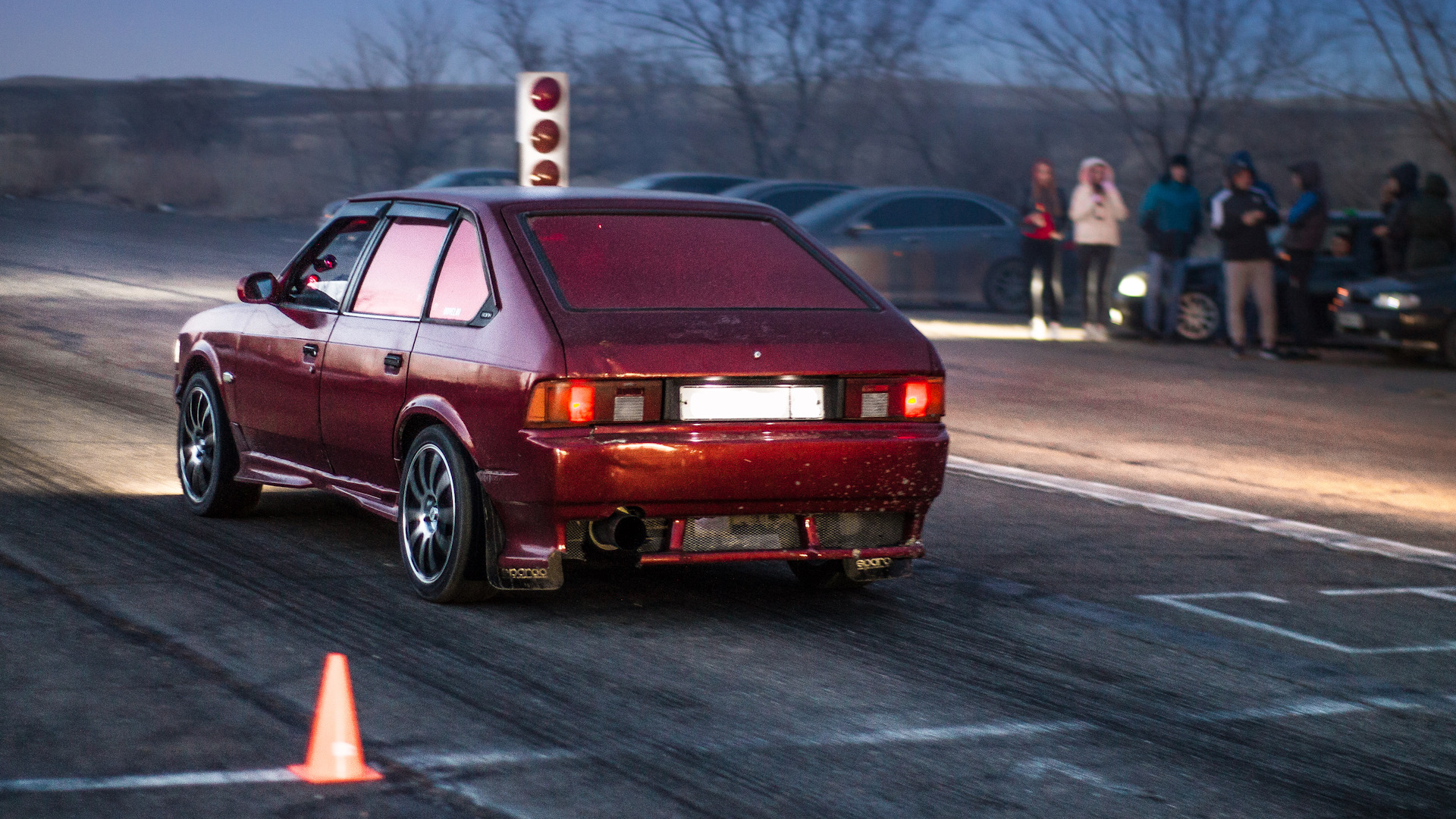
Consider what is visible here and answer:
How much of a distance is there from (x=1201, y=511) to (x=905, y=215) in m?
13.3

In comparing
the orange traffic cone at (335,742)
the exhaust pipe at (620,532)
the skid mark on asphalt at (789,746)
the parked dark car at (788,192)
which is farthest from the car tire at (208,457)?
the parked dark car at (788,192)

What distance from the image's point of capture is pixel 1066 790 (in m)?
4.47

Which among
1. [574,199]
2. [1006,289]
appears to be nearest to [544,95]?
[574,199]

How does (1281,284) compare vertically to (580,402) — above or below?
above

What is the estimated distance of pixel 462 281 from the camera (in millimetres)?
6367

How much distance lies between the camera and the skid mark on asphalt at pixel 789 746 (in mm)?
4266

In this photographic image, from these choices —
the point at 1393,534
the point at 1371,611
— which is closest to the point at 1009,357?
the point at 1393,534

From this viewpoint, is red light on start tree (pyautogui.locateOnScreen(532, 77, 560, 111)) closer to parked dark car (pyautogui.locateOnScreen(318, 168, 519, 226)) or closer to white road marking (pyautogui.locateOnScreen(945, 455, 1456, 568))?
white road marking (pyautogui.locateOnScreen(945, 455, 1456, 568))

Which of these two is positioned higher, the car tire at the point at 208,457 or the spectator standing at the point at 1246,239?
the spectator standing at the point at 1246,239

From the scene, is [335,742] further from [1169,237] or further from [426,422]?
[1169,237]

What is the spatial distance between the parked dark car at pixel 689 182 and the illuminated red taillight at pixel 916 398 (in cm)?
1602

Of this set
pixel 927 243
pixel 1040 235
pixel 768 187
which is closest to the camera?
pixel 1040 235

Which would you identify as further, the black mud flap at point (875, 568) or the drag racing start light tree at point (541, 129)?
the drag racing start light tree at point (541, 129)

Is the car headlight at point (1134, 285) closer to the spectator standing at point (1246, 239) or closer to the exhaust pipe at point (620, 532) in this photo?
the spectator standing at point (1246, 239)
